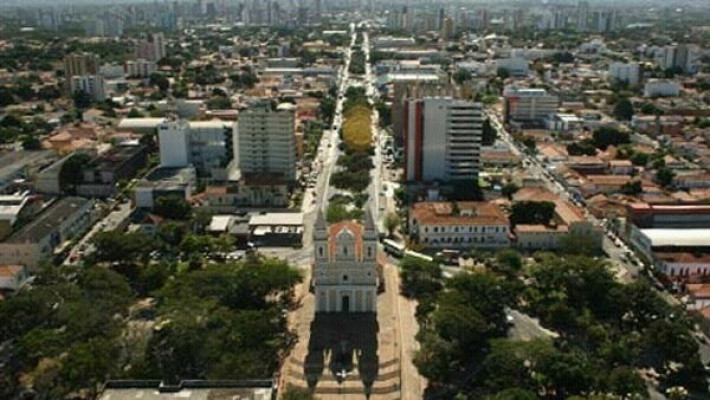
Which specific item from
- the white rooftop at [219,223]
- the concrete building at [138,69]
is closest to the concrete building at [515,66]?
the concrete building at [138,69]

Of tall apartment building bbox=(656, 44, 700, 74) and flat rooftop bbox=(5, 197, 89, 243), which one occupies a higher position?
tall apartment building bbox=(656, 44, 700, 74)

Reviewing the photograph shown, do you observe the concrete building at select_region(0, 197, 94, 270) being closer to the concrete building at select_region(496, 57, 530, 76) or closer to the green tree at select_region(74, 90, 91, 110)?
the green tree at select_region(74, 90, 91, 110)

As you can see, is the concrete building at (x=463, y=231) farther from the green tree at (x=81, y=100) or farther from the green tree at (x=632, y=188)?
the green tree at (x=81, y=100)

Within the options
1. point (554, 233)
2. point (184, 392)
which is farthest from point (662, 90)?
point (184, 392)

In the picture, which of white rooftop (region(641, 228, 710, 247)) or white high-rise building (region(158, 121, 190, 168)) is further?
white high-rise building (region(158, 121, 190, 168))

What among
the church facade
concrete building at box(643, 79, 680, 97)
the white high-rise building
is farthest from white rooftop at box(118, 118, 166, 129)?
concrete building at box(643, 79, 680, 97)

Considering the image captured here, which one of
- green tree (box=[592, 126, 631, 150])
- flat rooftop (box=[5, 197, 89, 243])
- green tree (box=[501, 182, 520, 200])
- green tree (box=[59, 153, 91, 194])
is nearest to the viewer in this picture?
flat rooftop (box=[5, 197, 89, 243])

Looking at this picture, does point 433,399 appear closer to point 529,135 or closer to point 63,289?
point 63,289

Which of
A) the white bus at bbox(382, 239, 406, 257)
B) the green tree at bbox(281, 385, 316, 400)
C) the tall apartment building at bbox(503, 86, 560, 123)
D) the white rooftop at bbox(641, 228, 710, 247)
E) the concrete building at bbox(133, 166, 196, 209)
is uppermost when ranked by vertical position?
the tall apartment building at bbox(503, 86, 560, 123)
